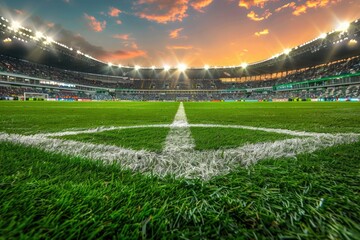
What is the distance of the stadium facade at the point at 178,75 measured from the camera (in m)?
36.0

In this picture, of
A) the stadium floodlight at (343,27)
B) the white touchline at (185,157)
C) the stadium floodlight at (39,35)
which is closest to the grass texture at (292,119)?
the white touchline at (185,157)

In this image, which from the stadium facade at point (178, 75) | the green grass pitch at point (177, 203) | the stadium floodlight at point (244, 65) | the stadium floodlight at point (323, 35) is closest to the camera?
the green grass pitch at point (177, 203)

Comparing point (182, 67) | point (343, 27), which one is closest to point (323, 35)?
point (343, 27)

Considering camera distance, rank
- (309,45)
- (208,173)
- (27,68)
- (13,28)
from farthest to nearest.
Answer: (27,68)
(309,45)
(13,28)
(208,173)

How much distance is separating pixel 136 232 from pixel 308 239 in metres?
0.55

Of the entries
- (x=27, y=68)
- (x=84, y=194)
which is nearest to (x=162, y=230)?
(x=84, y=194)

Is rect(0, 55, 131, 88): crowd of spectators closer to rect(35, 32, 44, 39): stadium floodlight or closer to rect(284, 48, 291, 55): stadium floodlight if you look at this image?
rect(35, 32, 44, 39): stadium floodlight

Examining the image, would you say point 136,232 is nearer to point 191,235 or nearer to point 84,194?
point 191,235

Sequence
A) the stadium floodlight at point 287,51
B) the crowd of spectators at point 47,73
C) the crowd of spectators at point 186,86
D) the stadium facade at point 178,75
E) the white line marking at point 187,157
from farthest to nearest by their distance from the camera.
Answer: the crowd of spectators at point 47,73 → the stadium floodlight at point 287,51 → the crowd of spectators at point 186,86 → the stadium facade at point 178,75 → the white line marking at point 187,157

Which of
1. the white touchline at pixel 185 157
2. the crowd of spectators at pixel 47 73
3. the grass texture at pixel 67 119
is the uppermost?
the crowd of spectators at pixel 47 73

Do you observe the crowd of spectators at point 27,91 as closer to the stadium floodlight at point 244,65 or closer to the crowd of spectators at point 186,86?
the crowd of spectators at point 186,86

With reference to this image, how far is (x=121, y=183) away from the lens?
100 cm

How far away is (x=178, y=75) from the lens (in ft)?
218

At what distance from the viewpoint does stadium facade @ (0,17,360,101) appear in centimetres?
3597
